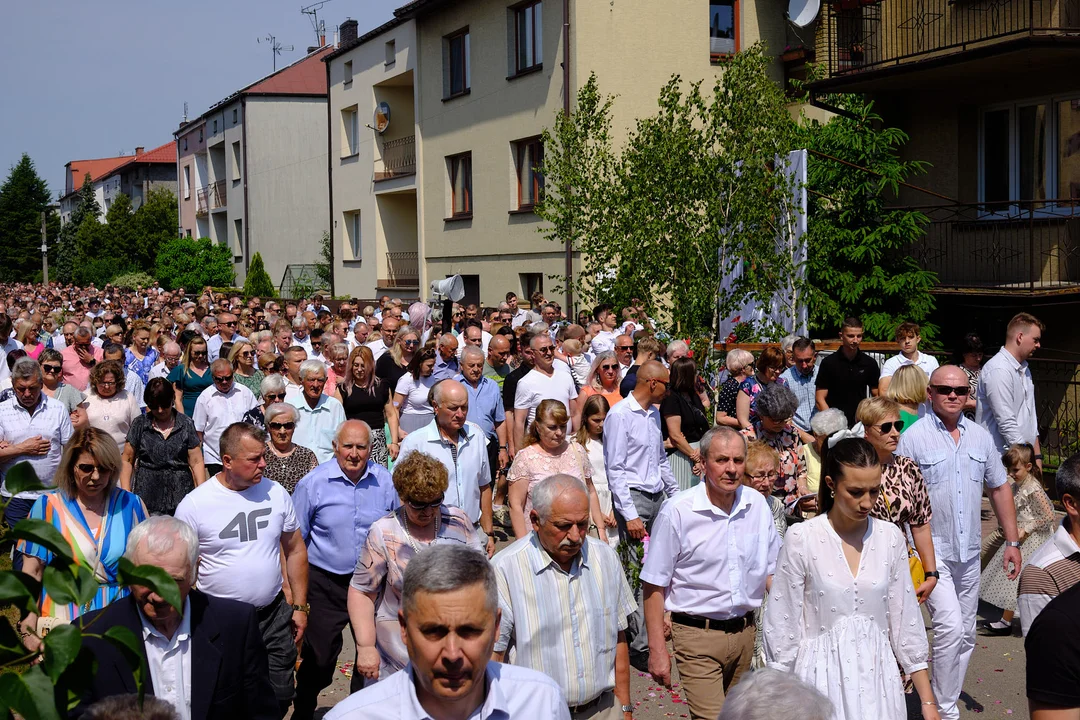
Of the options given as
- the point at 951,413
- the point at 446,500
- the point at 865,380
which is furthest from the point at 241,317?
the point at 951,413

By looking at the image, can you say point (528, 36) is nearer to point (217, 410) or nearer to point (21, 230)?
point (217, 410)

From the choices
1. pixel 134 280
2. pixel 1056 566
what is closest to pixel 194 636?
pixel 1056 566

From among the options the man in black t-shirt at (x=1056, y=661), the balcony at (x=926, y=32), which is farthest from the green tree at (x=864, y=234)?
the man in black t-shirt at (x=1056, y=661)

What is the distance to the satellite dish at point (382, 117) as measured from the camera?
3328 centimetres

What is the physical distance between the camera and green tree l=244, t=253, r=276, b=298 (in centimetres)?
4481

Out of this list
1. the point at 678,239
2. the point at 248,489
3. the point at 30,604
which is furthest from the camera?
the point at 678,239

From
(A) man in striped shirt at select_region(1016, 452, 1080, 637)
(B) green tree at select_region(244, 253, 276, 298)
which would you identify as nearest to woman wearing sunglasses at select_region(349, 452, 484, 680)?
(A) man in striped shirt at select_region(1016, 452, 1080, 637)

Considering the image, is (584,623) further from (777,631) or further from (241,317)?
(241,317)

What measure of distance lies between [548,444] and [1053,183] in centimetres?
1301

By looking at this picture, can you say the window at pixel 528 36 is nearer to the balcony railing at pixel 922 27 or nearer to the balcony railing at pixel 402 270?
the balcony railing at pixel 922 27

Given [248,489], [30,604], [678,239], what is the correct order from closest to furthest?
1. [30,604]
2. [248,489]
3. [678,239]

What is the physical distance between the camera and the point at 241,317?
19750 millimetres

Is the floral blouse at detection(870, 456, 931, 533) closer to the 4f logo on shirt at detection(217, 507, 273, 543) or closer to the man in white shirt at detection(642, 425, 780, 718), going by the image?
the man in white shirt at detection(642, 425, 780, 718)

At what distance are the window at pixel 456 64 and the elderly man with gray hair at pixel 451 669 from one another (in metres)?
25.9
